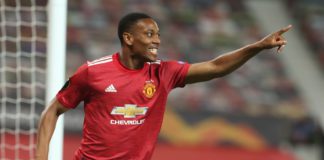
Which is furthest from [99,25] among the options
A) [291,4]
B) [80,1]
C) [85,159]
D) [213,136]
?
[85,159]

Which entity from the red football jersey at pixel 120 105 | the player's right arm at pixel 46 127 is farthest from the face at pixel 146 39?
the player's right arm at pixel 46 127

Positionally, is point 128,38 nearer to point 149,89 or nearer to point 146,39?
point 146,39

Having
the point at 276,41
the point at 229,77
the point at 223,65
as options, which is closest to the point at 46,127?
the point at 223,65

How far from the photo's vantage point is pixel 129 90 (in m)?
4.14

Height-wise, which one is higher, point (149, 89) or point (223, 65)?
point (223, 65)

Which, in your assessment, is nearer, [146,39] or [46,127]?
[146,39]

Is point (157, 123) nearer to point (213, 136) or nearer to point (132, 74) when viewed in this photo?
point (132, 74)

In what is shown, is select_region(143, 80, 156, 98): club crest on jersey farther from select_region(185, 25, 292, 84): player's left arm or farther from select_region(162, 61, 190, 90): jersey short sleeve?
select_region(185, 25, 292, 84): player's left arm

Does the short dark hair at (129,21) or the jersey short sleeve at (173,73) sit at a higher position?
the short dark hair at (129,21)

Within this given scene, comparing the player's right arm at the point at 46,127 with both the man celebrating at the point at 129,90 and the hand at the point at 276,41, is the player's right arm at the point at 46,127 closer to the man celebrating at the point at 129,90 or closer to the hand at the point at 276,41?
the man celebrating at the point at 129,90

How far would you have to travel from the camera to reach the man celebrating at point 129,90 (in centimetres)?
412

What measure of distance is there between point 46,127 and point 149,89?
60 cm

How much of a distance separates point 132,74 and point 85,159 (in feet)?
1.73

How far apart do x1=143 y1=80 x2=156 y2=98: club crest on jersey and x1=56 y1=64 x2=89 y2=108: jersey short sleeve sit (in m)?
0.31
